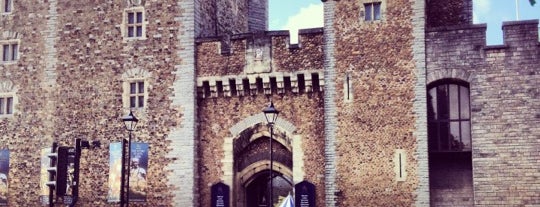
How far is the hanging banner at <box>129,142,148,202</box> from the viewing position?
26.6 meters

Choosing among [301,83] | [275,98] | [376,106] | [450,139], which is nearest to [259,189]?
[275,98]

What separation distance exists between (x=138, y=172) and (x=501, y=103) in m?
12.4

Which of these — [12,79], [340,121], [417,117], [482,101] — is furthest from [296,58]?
[12,79]

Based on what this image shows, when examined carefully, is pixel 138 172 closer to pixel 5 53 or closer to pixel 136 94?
pixel 136 94

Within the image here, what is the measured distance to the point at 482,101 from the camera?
2286 cm

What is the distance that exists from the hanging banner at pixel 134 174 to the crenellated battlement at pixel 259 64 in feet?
9.86

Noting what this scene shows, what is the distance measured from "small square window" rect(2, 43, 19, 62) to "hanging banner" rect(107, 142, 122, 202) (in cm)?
552

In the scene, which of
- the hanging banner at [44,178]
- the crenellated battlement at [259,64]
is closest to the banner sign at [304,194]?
the crenellated battlement at [259,64]

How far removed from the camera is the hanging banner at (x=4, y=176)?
2820cm

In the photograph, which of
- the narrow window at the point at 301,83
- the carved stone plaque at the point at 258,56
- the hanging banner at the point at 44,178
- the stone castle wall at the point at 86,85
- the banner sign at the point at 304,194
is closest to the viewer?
the banner sign at the point at 304,194

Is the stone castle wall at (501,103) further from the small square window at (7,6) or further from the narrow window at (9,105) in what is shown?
the small square window at (7,6)

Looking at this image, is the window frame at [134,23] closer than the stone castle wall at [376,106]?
No

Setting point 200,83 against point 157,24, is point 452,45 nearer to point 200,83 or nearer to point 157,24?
point 200,83

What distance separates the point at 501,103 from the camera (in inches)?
893
